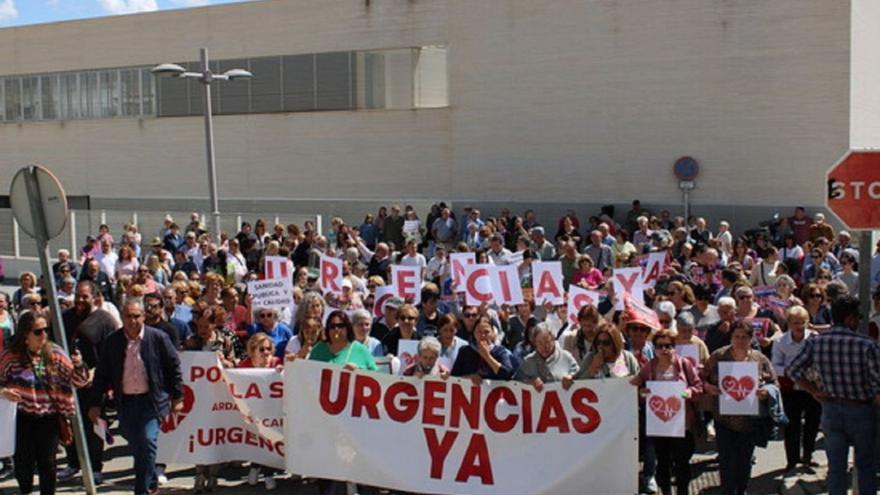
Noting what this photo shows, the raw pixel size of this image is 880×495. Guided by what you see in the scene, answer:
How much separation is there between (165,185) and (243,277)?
62.8 feet

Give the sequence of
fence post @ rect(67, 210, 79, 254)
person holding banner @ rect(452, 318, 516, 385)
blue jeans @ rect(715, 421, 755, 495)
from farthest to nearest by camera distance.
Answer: fence post @ rect(67, 210, 79, 254) < person holding banner @ rect(452, 318, 516, 385) < blue jeans @ rect(715, 421, 755, 495)

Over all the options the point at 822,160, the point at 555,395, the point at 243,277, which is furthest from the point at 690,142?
the point at 555,395

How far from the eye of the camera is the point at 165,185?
37.0 meters

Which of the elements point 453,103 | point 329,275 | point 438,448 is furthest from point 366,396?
point 453,103

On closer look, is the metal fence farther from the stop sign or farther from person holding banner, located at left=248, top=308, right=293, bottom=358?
the stop sign

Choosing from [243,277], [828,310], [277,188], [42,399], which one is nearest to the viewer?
[42,399]

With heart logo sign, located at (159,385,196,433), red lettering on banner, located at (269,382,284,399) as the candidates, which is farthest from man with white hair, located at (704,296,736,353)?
heart logo sign, located at (159,385,196,433)

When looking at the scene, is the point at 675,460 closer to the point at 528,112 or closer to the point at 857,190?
the point at 857,190

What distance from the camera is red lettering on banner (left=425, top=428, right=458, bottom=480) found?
31.7 feet

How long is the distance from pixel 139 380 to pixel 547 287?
5.47 meters

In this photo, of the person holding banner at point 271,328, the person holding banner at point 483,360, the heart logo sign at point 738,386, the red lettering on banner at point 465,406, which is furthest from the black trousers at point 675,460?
the person holding banner at point 271,328

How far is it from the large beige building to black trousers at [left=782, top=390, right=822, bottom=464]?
51.8ft

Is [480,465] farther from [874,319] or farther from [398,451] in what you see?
[874,319]

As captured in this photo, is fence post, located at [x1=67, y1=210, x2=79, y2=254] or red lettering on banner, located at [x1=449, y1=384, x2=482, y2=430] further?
fence post, located at [x1=67, y1=210, x2=79, y2=254]
